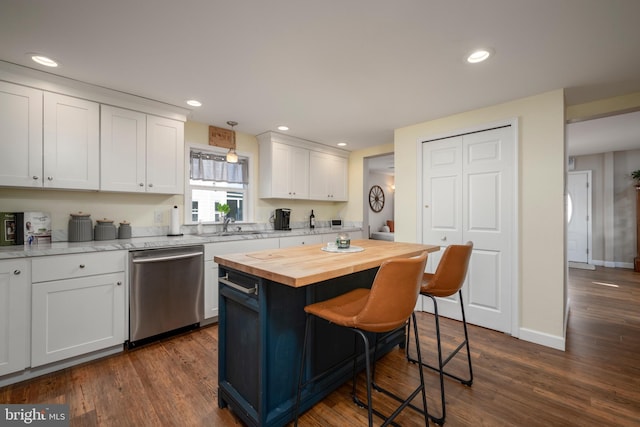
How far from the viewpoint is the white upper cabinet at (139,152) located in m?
2.65

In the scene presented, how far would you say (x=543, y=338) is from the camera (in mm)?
2621

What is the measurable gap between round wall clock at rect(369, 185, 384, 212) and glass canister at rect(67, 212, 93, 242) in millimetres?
6652

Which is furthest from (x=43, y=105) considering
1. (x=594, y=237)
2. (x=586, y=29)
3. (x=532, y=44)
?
(x=594, y=237)

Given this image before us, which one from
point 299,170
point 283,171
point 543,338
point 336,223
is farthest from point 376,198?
point 543,338

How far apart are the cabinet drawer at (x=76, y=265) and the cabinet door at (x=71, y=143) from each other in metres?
0.70

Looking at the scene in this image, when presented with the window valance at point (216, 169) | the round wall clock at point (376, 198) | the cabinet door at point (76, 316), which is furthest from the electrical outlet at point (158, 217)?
the round wall clock at point (376, 198)

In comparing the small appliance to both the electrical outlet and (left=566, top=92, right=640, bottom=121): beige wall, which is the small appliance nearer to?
the electrical outlet

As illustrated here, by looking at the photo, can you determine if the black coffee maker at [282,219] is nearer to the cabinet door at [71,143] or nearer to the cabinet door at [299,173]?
the cabinet door at [299,173]

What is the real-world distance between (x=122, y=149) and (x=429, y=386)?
11.2 ft

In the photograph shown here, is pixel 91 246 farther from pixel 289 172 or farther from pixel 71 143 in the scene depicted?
pixel 289 172

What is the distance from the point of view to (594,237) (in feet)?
19.8

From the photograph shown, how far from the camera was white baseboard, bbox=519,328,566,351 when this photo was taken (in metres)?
2.53

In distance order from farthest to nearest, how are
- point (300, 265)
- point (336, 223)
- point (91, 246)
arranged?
point (336, 223), point (91, 246), point (300, 265)

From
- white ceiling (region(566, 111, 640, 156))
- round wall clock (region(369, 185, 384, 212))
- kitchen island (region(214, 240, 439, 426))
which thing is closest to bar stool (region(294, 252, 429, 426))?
kitchen island (region(214, 240, 439, 426))
